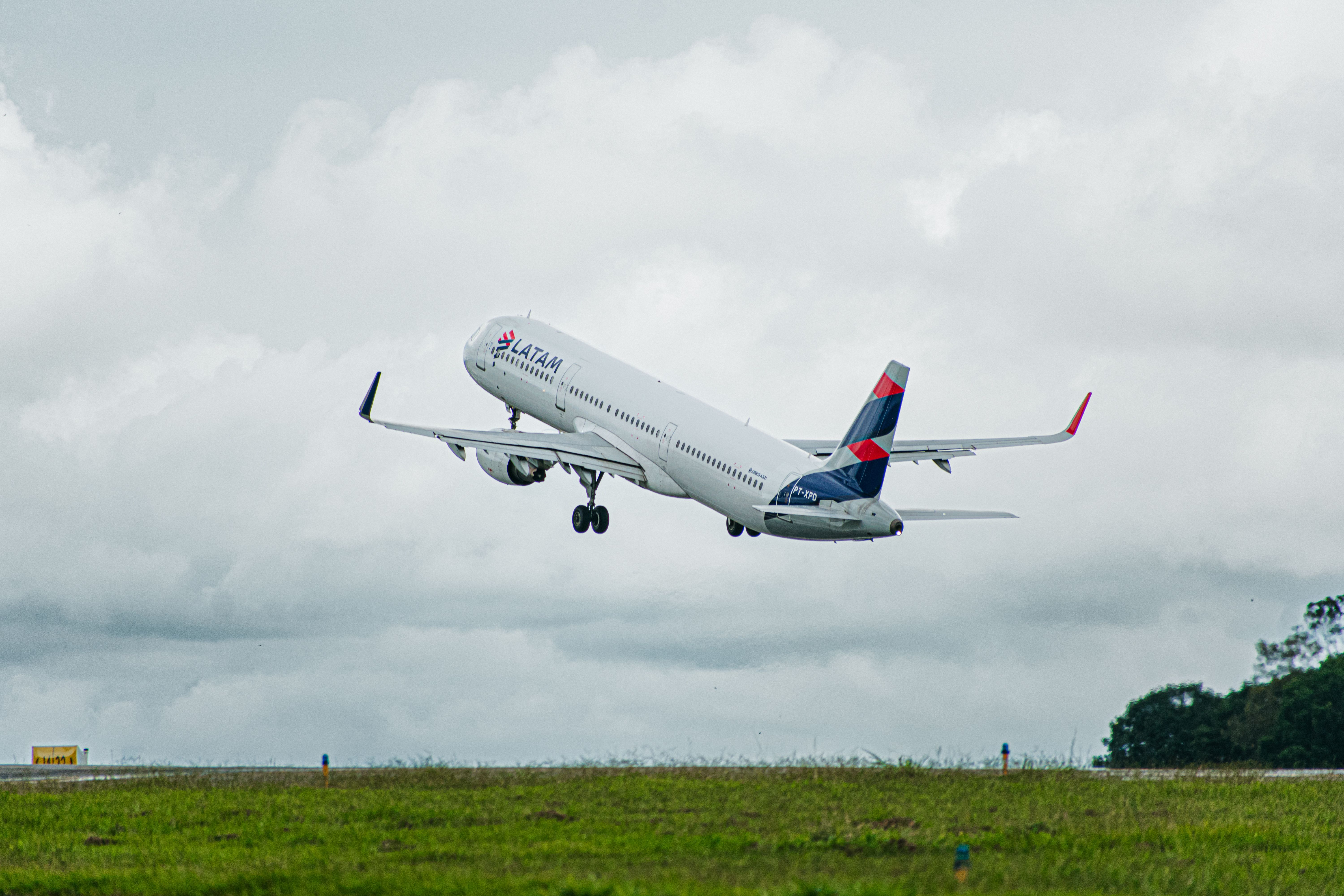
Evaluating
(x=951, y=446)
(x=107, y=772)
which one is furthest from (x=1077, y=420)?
(x=107, y=772)

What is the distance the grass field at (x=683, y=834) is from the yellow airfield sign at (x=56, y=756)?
29.7 meters

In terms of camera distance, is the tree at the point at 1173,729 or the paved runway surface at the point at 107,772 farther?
the tree at the point at 1173,729

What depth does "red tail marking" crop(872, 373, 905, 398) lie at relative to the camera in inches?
2122

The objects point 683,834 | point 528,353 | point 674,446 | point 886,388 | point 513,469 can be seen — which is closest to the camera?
point 683,834

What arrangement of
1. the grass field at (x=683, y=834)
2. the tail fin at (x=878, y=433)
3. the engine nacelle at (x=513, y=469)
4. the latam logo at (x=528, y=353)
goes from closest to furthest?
1. the grass field at (x=683, y=834)
2. the tail fin at (x=878, y=433)
3. the engine nacelle at (x=513, y=469)
4. the latam logo at (x=528, y=353)

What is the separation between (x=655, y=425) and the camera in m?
64.1

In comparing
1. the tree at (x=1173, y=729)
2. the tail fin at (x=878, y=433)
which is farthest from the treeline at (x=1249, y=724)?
the tail fin at (x=878, y=433)

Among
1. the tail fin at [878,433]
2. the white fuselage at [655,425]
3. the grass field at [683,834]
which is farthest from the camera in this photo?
the white fuselage at [655,425]

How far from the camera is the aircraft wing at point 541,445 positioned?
65.4 m

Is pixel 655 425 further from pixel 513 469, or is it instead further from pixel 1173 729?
pixel 1173 729

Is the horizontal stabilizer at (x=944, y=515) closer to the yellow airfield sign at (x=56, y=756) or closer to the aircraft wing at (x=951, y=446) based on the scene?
the aircraft wing at (x=951, y=446)

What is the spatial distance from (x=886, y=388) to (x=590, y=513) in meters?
17.5

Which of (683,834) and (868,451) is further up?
(868,451)

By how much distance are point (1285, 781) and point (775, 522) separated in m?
19.7
